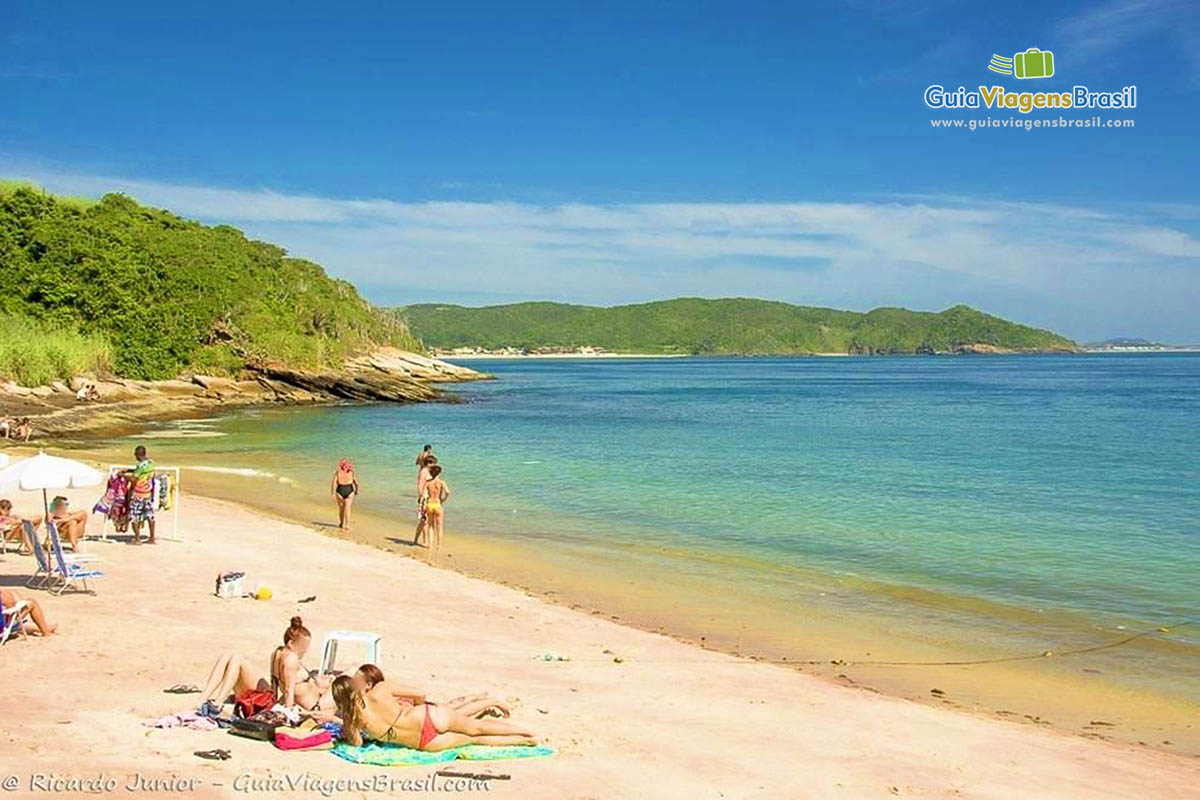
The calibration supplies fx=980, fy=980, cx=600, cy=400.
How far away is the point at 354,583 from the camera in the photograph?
14227mm

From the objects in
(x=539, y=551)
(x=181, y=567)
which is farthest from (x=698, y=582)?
(x=181, y=567)

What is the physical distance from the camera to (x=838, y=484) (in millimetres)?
28844

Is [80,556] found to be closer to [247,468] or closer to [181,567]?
[181,567]

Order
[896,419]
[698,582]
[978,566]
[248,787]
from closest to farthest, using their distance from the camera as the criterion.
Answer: [248,787]
[698,582]
[978,566]
[896,419]

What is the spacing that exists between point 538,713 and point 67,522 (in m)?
9.30

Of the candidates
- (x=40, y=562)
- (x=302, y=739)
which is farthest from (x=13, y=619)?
(x=302, y=739)

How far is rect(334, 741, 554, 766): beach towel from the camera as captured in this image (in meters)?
7.27

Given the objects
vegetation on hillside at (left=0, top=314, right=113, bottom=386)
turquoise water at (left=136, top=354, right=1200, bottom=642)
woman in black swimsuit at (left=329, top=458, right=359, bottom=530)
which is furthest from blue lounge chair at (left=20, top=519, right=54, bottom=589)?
vegetation on hillside at (left=0, top=314, right=113, bottom=386)

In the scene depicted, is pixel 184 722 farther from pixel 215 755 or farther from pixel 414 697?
pixel 414 697

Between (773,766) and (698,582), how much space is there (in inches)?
335

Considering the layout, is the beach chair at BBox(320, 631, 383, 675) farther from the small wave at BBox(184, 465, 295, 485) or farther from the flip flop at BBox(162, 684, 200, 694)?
the small wave at BBox(184, 465, 295, 485)

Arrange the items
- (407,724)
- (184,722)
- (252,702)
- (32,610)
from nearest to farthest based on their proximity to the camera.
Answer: (407,724) < (184,722) < (252,702) < (32,610)

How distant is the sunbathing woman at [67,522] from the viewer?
14.3 m

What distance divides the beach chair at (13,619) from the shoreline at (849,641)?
274 inches
